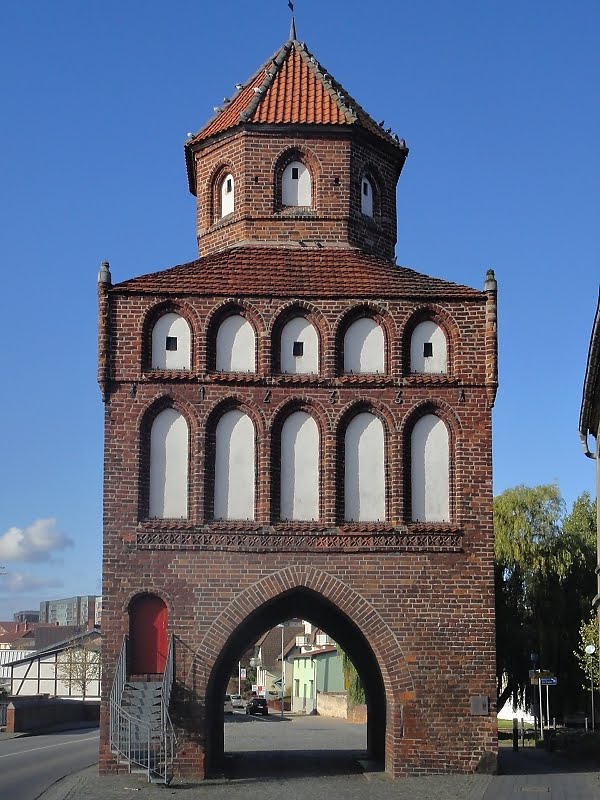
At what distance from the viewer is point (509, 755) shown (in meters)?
25.6

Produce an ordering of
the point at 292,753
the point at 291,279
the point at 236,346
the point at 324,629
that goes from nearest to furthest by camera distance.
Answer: the point at 236,346, the point at 291,279, the point at 324,629, the point at 292,753

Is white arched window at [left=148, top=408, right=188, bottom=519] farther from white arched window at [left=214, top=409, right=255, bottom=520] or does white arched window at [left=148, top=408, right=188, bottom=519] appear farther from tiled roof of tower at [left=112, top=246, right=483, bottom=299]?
tiled roof of tower at [left=112, top=246, right=483, bottom=299]

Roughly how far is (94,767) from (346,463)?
7.32m

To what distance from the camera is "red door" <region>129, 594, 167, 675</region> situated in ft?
66.7

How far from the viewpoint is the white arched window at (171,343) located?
21.2 meters

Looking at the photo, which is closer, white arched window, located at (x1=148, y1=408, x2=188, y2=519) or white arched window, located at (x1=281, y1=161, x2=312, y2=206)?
white arched window, located at (x1=148, y1=408, x2=188, y2=519)

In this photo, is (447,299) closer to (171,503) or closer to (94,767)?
(171,503)

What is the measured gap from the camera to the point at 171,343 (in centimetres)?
2134

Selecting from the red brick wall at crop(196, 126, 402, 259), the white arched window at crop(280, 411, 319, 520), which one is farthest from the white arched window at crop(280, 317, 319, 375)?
the red brick wall at crop(196, 126, 402, 259)

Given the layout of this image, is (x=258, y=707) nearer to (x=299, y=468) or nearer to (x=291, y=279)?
(x=299, y=468)

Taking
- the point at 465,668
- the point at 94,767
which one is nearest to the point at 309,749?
the point at 94,767

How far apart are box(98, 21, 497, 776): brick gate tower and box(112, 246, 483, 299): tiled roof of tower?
0.04 meters

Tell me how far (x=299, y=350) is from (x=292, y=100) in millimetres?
5898

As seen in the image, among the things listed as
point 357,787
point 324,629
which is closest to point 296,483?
point 324,629
